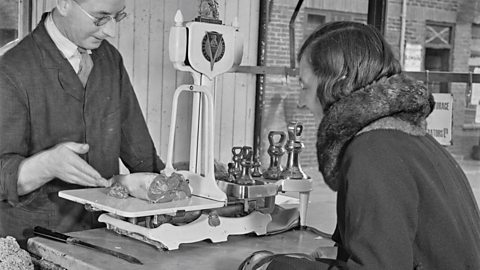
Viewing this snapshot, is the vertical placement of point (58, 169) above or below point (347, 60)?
below

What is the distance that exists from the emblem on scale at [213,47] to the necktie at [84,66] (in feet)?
1.59

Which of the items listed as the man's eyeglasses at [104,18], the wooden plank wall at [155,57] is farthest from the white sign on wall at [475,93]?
the man's eyeglasses at [104,18]

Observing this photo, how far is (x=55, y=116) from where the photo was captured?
8.42 ft

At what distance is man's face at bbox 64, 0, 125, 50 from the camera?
2.55 metres

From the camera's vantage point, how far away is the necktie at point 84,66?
2.65 metres

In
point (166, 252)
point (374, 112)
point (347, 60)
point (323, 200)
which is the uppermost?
point (347, 60)

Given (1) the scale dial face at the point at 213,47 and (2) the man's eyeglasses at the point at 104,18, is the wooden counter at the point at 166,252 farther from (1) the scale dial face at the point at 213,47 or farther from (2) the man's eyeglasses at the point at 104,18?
(2) the man's eyeglasses at the point at 104,18

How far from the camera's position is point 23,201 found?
2.55 metres

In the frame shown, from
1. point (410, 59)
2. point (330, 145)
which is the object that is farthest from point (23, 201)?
point (410, 59)

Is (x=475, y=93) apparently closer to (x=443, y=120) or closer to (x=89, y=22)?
(x=443, y=120)

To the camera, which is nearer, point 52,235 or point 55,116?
point 52,235

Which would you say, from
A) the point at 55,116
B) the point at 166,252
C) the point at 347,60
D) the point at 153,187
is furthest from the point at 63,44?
the point at 347,60

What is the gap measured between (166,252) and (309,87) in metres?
0.83

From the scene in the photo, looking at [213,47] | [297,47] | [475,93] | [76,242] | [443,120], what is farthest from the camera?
[475,93]
